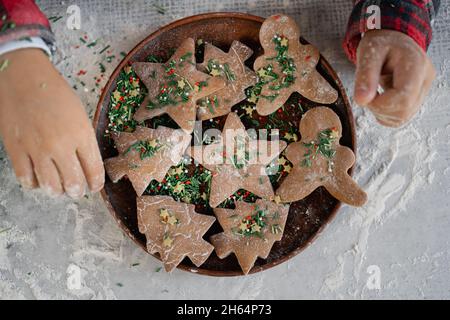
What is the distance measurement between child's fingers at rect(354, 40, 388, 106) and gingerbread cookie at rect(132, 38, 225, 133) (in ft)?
0.95

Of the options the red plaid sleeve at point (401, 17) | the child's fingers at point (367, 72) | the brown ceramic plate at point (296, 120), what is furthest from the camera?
the brown ceramic plate at point (296, 120)

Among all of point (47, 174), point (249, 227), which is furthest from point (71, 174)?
point (249, 227)

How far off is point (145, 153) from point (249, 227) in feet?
0.87

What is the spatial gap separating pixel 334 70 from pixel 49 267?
0.76m

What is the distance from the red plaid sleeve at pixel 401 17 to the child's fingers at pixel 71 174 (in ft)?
1.93

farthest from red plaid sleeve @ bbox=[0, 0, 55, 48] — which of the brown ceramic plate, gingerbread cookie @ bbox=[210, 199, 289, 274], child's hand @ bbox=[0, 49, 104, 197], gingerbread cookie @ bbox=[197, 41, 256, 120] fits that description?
gingerbread cookie @ bbox=[210, 199, 289, 274]

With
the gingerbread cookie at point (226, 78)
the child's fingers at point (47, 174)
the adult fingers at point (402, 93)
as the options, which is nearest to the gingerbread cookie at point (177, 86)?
the gingerbread cookie at point (226, 78)

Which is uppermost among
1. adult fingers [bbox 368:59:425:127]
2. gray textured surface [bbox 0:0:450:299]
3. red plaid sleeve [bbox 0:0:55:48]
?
red plaid sleeve [bbox 0:0:55:48]

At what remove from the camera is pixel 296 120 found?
1.11 meters

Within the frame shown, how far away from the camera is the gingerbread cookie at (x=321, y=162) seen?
1068 millimetres

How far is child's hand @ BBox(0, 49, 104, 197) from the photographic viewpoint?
0.89 metres

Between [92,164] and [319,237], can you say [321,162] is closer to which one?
[319,237]

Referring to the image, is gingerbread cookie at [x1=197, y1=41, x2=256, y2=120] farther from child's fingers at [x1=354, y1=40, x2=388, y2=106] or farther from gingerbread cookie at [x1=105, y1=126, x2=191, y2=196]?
child's fingers at [x1=354, y1=40, x2=388, y2=106]

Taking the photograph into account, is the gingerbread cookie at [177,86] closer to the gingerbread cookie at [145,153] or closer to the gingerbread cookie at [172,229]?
the gingerbread cookie at [145,153]
